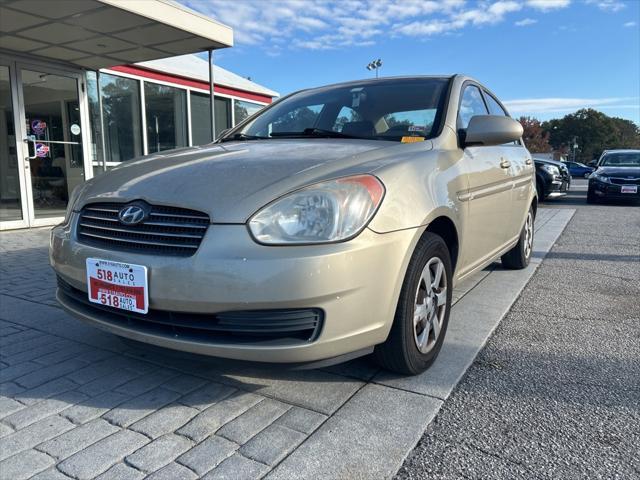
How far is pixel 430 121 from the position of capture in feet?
9.50

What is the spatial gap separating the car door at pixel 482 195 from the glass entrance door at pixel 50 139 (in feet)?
23.3

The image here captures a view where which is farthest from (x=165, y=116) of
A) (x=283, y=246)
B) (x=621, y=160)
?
(x=621, y=160)

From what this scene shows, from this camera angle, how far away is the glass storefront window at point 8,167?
7566mm

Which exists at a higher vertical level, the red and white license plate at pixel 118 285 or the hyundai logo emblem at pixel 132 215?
the hyundai logo emblem at pixel 132 215

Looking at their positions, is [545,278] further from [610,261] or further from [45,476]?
[45,476]

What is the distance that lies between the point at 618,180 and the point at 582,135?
260 ft

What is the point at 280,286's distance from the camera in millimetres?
1791

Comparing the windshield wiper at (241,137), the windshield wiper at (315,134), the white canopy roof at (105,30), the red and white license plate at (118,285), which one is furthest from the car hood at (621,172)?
the red and white license plate at (118,285)

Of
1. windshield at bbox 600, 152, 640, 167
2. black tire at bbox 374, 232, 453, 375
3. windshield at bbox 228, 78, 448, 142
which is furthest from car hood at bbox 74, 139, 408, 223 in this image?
windshield at bbox 600, 152, 640, 167

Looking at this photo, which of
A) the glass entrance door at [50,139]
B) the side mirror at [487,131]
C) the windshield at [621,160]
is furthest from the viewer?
the windshield at [621,160]

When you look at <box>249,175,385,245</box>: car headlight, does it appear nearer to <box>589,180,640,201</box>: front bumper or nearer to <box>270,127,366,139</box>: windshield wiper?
<box>270,127,366,139</box>: windshield wiper

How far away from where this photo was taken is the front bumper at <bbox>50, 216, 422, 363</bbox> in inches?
70.9

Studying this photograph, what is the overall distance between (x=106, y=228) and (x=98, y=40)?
5821 millimetres

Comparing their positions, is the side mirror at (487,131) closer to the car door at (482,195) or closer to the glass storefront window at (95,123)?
the car door at (482,195)
